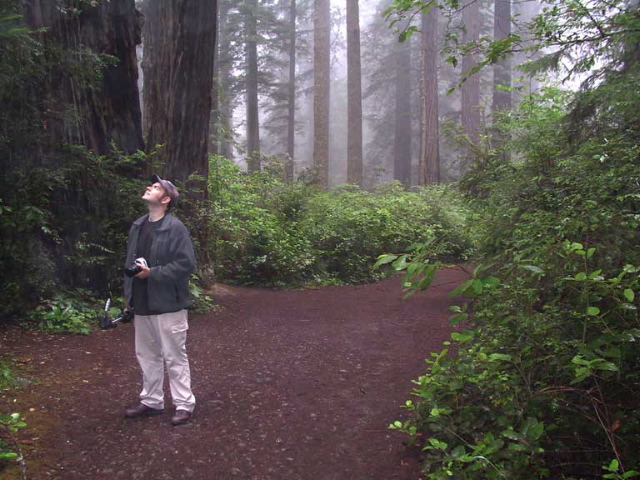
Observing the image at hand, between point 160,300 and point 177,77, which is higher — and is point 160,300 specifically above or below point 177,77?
below

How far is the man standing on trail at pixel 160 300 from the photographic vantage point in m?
4.18

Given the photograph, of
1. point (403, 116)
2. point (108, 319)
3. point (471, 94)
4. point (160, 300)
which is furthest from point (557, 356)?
point (403, 116)

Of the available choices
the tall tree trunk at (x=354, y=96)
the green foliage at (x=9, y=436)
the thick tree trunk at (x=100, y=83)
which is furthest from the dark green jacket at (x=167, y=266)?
the tall tree trunk at (x=354, y=96)

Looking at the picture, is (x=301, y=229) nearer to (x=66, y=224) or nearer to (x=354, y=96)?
(x=66, y=224)

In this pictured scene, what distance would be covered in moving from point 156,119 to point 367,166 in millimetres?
29602

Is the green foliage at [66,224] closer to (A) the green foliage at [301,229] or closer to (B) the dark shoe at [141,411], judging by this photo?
(A) the green foliage at [301,229]

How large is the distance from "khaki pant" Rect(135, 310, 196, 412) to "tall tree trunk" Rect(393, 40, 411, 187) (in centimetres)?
2684

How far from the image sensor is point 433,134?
19.7 metres

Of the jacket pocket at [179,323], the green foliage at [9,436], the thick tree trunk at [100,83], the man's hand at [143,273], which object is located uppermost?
the thick tree trunk at [100,83]

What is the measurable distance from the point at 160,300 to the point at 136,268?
33 cm

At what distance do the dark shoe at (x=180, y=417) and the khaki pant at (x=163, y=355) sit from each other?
40mm

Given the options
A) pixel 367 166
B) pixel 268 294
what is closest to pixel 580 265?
pixel 268 294

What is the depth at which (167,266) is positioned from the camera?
4195mm

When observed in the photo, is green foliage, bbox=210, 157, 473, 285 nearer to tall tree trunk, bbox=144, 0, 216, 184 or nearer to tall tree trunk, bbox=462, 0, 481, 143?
tall tree trunk, bbox=144, 0, 216, 184
